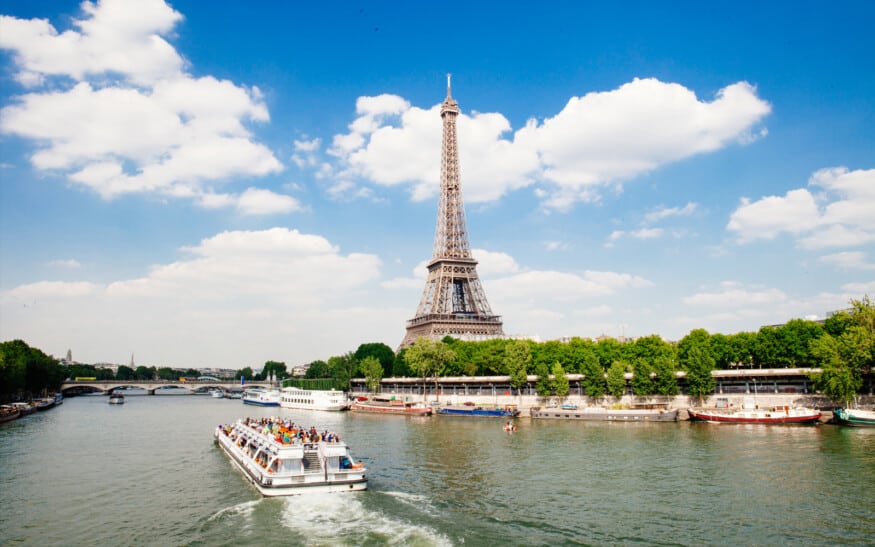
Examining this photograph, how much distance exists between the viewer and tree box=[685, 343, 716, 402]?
74062mm

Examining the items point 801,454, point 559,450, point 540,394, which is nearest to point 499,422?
point 540,394

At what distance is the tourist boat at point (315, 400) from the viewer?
10150cm

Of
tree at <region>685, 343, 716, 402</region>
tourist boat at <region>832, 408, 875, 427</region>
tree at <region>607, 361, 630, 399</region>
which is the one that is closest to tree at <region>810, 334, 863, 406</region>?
tourist boat at <region>832, 408, 875, 427</region>

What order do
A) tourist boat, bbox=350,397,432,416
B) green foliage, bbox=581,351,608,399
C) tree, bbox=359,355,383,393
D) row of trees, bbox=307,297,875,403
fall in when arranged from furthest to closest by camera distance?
tree, bbox=359,355,383,393, tourist boat, bbox=350,397,432,416, green foliage, bbox=581,351,608,399, row of trees, bbox=307,297,875,403

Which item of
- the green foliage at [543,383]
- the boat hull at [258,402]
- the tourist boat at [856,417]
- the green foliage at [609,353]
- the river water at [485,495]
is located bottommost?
the boat hull at [258,402]

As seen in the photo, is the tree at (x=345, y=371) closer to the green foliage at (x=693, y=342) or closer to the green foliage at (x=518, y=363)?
the green foliage at (x=518, y=363)

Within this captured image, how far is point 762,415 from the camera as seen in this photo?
63.8 m

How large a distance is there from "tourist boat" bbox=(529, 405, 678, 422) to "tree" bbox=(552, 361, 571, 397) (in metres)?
5.04

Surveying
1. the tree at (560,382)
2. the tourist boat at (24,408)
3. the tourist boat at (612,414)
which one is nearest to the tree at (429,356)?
the tree at (560,382)

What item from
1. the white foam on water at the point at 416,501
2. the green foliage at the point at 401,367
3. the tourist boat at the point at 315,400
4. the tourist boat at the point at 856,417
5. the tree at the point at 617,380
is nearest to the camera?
the white foam on water at the point at 416,501

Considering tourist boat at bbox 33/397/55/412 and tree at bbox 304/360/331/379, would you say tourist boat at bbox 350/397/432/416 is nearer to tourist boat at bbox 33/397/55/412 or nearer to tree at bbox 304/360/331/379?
tourist boat at bbox 33/397/55/412

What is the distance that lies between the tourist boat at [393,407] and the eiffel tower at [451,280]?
22.6m

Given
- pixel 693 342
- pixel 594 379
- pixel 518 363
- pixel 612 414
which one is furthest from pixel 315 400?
pixel 693 342

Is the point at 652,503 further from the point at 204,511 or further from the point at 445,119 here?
the point at 445,119
